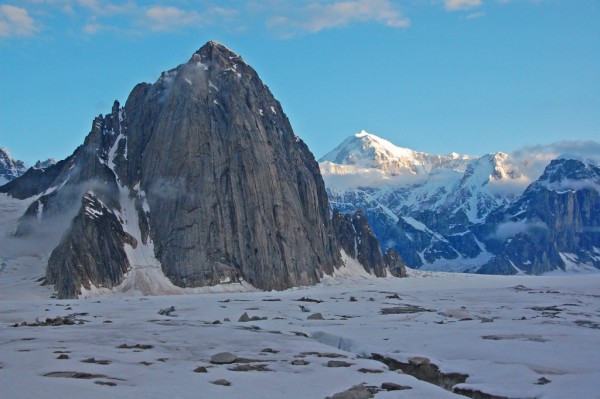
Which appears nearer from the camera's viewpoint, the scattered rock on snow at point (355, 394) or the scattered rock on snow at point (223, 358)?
the scattered rock on snow at point (355, 394)

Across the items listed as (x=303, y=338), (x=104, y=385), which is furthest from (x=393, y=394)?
(x=303, y=338)

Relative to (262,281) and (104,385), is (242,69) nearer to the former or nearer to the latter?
(262,281)

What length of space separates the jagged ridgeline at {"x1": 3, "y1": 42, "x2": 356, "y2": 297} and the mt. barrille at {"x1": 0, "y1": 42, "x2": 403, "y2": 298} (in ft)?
0.86

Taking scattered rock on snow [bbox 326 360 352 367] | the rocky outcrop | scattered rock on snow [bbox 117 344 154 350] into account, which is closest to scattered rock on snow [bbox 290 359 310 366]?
scattered rock on snow [bbox 326 360 352 367]

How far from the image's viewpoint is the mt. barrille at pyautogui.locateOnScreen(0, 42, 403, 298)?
490 feet

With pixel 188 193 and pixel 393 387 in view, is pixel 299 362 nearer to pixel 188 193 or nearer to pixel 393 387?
pixel 393 387

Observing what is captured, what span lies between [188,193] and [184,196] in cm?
116

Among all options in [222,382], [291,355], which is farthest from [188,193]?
[222,382]

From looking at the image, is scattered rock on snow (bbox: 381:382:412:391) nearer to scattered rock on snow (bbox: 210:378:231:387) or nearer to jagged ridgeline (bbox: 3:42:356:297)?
scattered rock on snow (bbox: 210:378:231:387)

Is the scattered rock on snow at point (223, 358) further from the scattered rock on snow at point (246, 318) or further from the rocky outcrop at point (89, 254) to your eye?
the rocky outcrop at point (89, 254)

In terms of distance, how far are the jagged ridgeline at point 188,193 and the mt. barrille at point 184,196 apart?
26cm

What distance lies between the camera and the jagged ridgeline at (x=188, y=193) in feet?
497

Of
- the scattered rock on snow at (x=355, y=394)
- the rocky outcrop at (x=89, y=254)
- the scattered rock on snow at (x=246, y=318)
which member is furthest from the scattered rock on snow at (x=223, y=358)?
the rocky outcrop at (x=89, y=254)

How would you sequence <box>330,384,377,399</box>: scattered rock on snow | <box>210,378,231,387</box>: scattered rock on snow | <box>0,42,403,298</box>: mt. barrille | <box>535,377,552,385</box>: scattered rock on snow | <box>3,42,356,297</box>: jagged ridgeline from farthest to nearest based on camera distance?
<box>3,42,356,297</box>: jagged ridgeline → <box>0,42,403,298</box>: mt. barrille → <box>535,377,552,385</box>: scattered rock on snow → <box>210,378,231,387</box>: scattered rock on snow → <box>330,384,377,399</box>: scattered rock on snow
